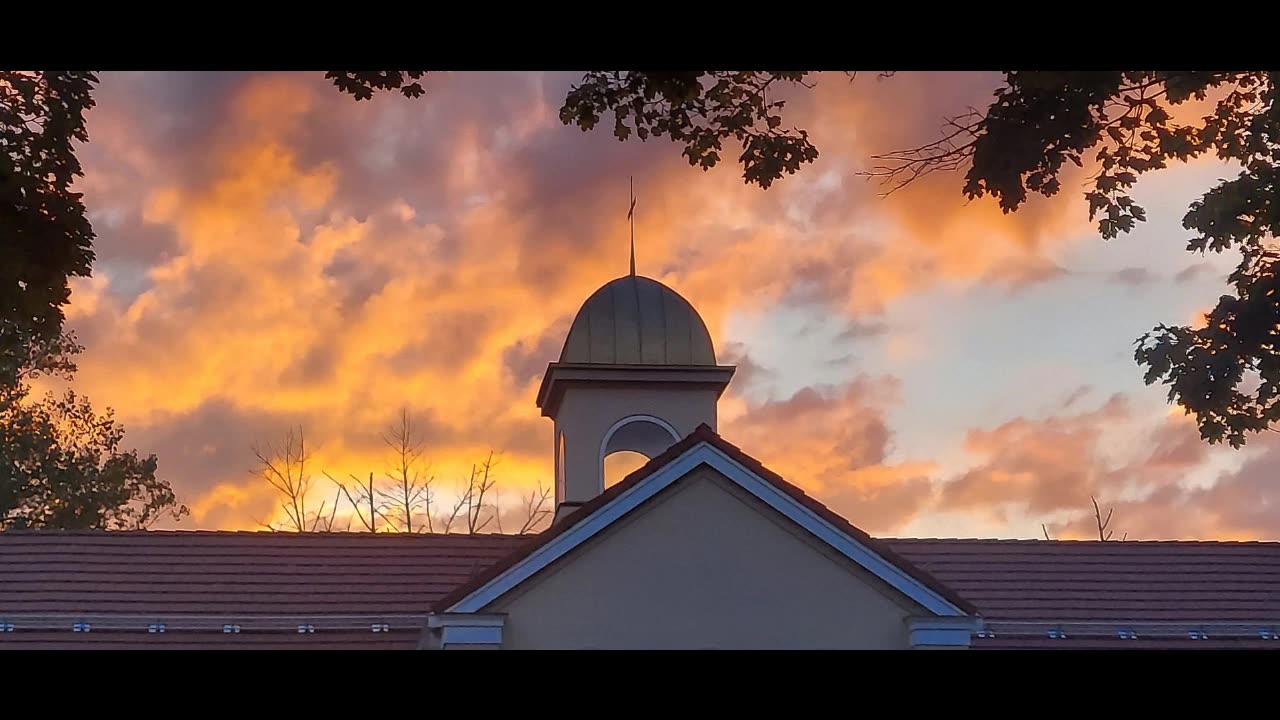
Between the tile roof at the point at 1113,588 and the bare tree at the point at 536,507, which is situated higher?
the bare tree at the point at 536,507

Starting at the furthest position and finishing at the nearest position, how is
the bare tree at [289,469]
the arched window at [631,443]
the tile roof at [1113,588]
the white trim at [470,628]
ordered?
the bare tree at [289,469], the arched window at [631,443], the tile roof at [1113,588], the white trim at [470,628]

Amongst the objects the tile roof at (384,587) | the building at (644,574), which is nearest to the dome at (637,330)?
the building at (644,574)

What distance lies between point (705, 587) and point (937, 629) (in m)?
1.79

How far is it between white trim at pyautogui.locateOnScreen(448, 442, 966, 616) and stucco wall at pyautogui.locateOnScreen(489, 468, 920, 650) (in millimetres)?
87

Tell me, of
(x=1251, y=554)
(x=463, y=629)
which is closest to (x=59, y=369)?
(x=463, y=629)

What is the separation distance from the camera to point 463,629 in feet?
32.5

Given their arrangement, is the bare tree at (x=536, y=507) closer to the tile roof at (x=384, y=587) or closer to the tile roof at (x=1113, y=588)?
the tile roof at (x=384, y=587)

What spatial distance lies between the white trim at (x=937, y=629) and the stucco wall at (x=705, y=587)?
0.30ft

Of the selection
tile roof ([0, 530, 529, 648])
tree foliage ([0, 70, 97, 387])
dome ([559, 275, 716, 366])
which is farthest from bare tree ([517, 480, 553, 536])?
tree foliage ([0, 70, 97, 387])

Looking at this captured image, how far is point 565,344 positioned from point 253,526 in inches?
457

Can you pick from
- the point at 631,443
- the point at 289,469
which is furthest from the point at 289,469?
the point at 631,443

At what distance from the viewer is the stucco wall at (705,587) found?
10.0 m

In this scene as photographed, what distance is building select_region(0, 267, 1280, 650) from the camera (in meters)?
10.1
